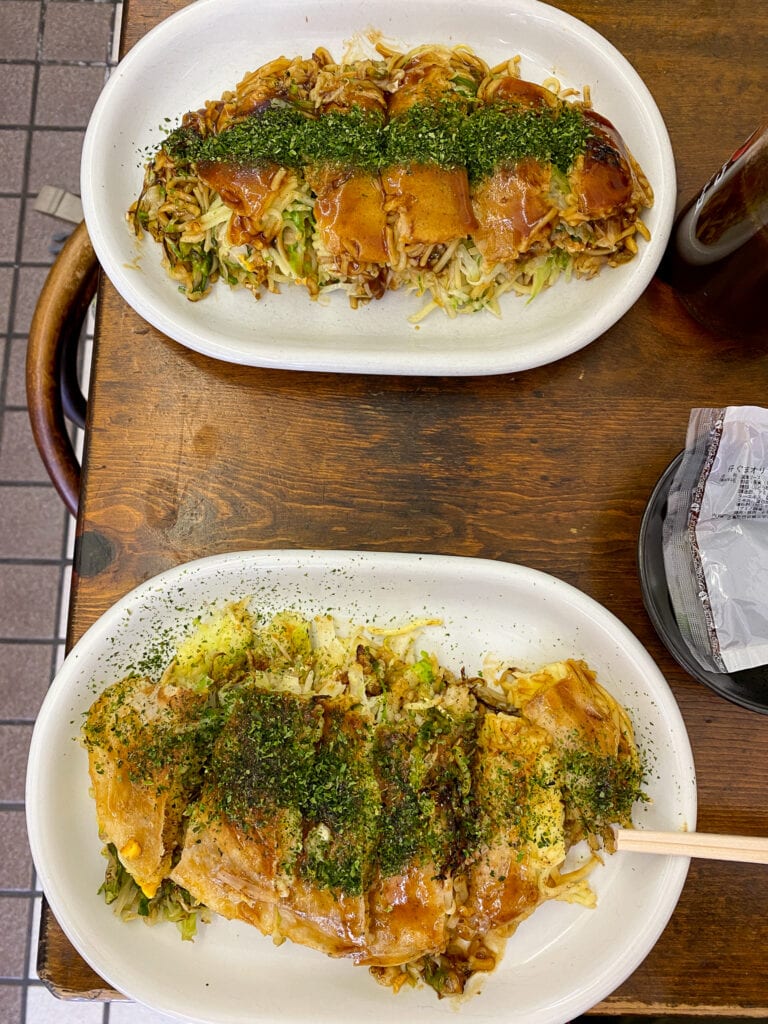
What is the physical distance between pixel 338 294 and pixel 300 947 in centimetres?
171

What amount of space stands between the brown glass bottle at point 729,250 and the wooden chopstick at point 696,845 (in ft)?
4.16

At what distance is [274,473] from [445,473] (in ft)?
1.53

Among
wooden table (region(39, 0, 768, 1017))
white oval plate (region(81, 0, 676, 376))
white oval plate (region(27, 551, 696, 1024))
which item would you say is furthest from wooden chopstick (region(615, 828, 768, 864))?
white oval plate (region(81, 0, 676, 376))

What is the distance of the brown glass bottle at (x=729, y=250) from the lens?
183cm

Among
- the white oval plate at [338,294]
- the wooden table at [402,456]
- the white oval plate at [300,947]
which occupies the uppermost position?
the white oval plate at [338,294]

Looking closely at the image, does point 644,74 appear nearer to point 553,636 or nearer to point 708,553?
point 708,553

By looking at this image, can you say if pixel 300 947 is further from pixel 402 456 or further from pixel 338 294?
pixel 338 294

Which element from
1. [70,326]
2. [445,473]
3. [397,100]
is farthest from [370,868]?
[397,100]

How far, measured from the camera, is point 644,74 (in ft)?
7.45

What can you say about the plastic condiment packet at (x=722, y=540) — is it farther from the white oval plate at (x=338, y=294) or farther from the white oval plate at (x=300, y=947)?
the white oval plate at (x=338, y=294)

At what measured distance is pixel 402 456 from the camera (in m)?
2.18

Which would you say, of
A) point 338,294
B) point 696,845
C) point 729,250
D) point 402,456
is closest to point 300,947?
point 696,845

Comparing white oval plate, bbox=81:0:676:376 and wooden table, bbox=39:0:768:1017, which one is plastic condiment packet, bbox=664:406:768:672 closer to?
wooden table, bbox=39:0:768:1017

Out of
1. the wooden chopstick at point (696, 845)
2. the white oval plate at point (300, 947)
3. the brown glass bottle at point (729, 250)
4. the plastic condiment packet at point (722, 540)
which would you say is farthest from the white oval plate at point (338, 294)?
the wooden chopstick at point (696, 845)
